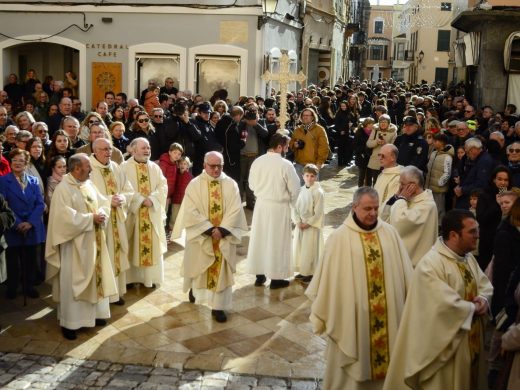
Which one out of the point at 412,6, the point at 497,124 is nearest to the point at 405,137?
the point at 497,124

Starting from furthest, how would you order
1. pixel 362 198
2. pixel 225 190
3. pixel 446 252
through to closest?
pixel 225 190 → pixel 362 198 → pixel 446 252

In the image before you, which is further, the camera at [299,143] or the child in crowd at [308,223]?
the camera at [299,143]

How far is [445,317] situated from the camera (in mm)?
5156

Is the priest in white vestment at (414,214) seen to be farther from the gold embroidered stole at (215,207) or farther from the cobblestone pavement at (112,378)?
the gold embroidered stole at (215,207)

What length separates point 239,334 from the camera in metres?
7.96

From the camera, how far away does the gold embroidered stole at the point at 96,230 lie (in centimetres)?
784

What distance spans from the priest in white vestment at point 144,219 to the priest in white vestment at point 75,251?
4.62 ft

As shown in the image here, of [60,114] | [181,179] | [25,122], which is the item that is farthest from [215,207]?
[60,114]

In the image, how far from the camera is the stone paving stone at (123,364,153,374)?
6.98 m

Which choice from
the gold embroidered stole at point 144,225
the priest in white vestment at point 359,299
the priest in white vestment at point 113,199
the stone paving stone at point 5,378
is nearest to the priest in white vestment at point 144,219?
the gold embroidered stole at point 144,225

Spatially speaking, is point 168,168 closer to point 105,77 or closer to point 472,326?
point 472,326

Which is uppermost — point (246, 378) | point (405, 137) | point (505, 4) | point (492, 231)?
point (505, 4)

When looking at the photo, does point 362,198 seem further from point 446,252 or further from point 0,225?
point 0,225

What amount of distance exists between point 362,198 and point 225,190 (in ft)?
9.47
